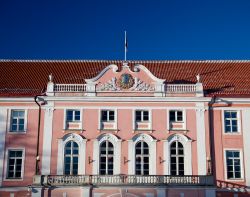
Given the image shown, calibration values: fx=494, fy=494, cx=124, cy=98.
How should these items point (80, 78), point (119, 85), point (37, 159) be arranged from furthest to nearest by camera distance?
1. point (80, 78)
2. point (119, 85)
3. point (37, 159)

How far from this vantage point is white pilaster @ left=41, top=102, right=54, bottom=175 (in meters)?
31.7

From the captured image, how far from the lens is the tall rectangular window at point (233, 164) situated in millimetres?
31891

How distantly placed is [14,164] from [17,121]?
2895mm

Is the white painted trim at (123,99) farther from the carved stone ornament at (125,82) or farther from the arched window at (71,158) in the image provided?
the arched window at (71,158)

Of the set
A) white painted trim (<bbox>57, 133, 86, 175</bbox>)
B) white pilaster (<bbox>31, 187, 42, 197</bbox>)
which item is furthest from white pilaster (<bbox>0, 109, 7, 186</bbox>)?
white painted trim (<bbox>57, 133, 86, 175</bbox>)

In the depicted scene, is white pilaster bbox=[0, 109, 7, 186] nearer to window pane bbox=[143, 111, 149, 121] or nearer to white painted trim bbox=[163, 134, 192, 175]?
window pane bbox=[143, 111, 149, 121]

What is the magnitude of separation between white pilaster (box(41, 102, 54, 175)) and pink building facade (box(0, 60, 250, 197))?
0.21 ft

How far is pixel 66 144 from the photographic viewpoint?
32406mm

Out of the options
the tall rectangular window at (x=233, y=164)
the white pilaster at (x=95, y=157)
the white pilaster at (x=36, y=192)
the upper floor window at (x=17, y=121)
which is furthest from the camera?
the upper floor window at (x=17, y=121)

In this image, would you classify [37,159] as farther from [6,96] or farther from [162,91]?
[162,91]

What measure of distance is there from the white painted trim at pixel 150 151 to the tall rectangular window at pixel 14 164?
23.3 ft

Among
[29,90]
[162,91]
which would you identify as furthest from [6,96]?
[162,91]

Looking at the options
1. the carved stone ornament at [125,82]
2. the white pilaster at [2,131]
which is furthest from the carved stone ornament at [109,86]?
the white pilaster at [2,131]

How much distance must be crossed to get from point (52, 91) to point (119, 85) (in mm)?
4502
